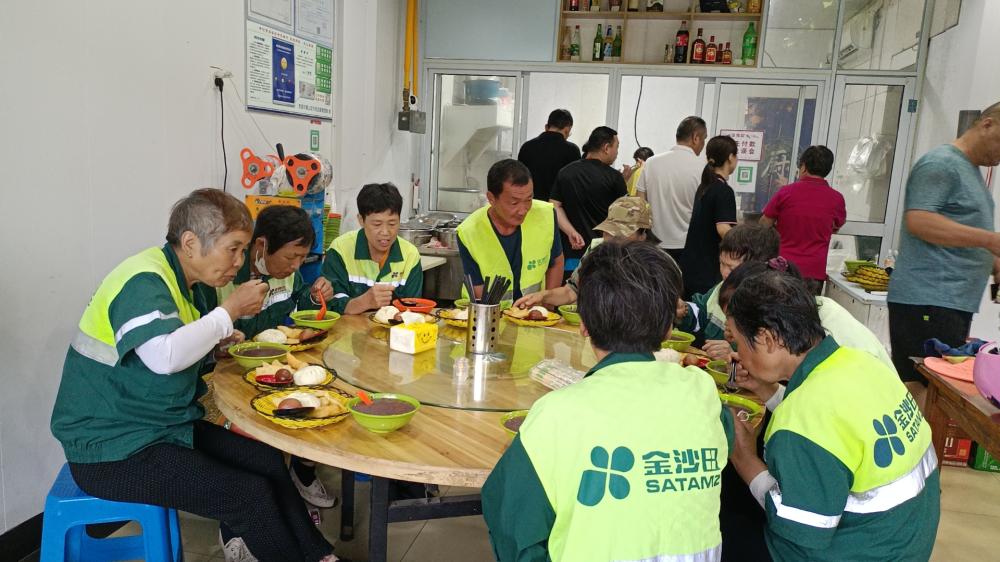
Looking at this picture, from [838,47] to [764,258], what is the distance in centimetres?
432

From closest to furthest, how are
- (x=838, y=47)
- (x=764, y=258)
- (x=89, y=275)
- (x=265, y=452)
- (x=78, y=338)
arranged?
(x=78, y=338)
(x=265, y=452)
(x=764, y=258)
(x=89, y=275)
(x=838, y=47)

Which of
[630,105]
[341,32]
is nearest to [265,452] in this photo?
[341,32]

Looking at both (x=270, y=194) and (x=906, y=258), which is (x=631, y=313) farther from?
(x=270, y=194)

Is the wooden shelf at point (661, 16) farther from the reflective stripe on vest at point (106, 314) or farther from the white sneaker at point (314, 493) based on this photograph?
the reflective stripe on vest at point (106, 314)

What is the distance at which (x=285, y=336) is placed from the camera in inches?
83.9

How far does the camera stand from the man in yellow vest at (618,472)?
1.10 metres

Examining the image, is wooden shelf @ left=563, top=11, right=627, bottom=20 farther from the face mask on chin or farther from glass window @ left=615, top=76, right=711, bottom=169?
the face mask on chin

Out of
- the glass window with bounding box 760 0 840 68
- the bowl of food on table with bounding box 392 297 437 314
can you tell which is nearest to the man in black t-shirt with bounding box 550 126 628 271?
the bowl of food on table with bounding box 392 297 437 314

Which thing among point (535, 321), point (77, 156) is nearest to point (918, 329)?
point (535, 321)

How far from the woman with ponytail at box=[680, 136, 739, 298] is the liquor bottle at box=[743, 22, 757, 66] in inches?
95.4

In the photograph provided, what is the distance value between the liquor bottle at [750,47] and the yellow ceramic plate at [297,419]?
5237 millimetres

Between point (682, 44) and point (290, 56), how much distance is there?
3.47 meters

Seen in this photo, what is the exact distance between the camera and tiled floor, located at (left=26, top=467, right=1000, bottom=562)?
2.44 meters

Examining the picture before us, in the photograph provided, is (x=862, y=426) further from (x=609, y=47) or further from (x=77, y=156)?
(x=609, y=47)
